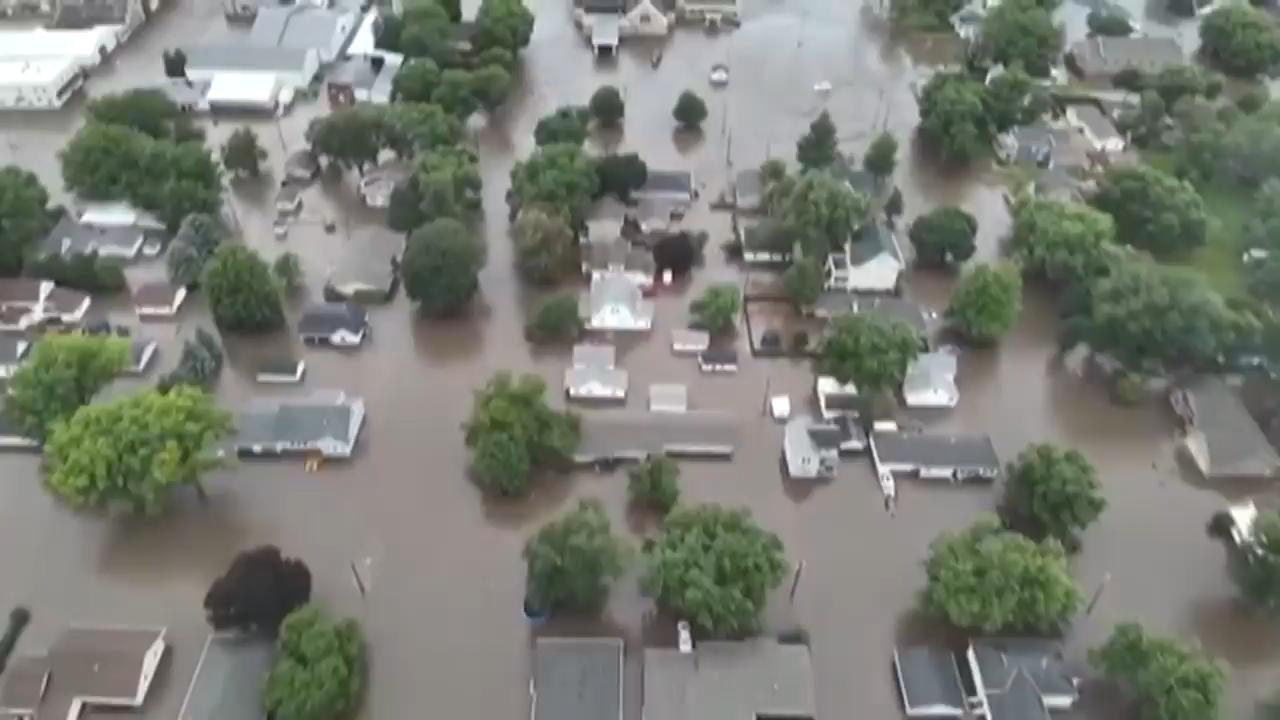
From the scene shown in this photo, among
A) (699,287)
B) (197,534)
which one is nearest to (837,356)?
(699,287)

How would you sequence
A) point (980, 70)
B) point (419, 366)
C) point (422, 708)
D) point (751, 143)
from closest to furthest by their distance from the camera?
1. point (422, 708)
2. point (419, 366)
3. point (751, 143)
4. point (980, 70)

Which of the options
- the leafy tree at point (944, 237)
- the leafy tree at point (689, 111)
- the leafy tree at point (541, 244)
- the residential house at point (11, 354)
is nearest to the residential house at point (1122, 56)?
the leafy tree at point (944, 237)

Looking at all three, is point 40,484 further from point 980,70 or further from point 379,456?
point 980,70

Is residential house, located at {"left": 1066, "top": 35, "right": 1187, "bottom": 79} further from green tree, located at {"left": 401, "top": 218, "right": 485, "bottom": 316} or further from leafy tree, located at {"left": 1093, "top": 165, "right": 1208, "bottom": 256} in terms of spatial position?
green tree, located at {"left": 401, "top": 218, "right": 485, "bottom": 316}

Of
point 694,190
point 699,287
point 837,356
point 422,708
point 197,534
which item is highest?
point 694,190

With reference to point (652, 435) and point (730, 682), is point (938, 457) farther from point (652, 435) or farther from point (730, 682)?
point (730, 682)

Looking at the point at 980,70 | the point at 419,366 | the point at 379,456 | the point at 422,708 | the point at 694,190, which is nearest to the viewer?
the point at 422,708
